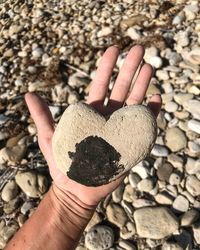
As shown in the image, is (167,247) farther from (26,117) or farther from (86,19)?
(86,19)

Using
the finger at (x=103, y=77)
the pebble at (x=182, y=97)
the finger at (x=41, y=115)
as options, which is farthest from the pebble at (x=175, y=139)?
the finger at (x=41, y=115)

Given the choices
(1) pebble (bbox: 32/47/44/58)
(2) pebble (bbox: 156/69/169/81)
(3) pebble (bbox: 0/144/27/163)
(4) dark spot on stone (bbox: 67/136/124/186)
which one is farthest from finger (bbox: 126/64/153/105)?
(1) pebble (bbox: 32/47/44/58)

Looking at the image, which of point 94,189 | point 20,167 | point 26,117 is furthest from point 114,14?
point 94,189

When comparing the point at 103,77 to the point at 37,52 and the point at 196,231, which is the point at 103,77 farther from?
the point at 37,52

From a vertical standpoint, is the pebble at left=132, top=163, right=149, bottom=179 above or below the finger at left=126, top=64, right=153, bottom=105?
below

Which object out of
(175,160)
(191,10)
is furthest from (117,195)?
(191,10)

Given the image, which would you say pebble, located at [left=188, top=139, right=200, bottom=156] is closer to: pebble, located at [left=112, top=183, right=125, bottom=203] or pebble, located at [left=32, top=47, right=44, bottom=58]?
pebble, located at [left=112, top=183, right=125, bottom=203]

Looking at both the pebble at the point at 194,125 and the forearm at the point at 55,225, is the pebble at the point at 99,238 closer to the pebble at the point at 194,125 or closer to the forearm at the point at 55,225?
the forearm at the point at 55,225
